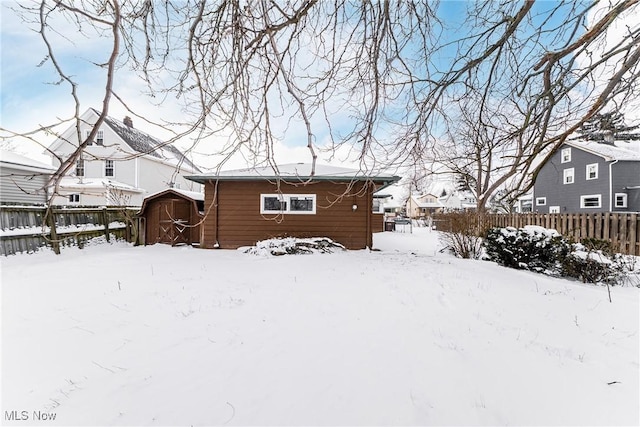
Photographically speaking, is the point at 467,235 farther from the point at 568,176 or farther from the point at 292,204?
the point at 568,176

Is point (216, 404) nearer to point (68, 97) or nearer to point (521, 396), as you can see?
point (521, 396)

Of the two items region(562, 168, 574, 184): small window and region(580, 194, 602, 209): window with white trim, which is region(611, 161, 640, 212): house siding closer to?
region(580, 194, 602, 209): window with white trim

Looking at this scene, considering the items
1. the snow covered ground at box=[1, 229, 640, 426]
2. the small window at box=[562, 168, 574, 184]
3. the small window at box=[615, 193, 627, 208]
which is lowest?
the snow covered ground at box=[1, 229, 640, 426]

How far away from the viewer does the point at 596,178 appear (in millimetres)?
17094

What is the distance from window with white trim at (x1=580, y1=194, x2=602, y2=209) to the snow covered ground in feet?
58.4

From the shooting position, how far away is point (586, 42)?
2479 millimetres

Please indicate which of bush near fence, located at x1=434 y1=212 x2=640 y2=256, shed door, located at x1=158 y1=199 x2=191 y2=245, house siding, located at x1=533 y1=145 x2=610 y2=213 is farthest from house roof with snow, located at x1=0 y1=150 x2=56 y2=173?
house siding, located at x1=533 y1=145 x2=610 y2=213

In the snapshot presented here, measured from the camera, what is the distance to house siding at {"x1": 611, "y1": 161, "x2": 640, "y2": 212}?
15.9 m

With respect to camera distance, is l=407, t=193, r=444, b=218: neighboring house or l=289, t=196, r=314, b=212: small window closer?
l=289, t=196, r=314, b=212: small window

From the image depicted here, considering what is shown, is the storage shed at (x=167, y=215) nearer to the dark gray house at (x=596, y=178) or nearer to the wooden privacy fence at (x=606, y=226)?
the wooden privacy fence at (x=606, y=226)

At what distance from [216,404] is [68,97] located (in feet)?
8.29

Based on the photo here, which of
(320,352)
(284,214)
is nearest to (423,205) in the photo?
(284,214)

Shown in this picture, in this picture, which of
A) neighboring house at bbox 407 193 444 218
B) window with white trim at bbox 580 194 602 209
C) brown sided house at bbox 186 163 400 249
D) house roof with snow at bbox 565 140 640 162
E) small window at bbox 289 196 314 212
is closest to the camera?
brown sided house at bbox 186 163 400 249

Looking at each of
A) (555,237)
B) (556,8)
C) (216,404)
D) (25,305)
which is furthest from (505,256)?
(25,305)
